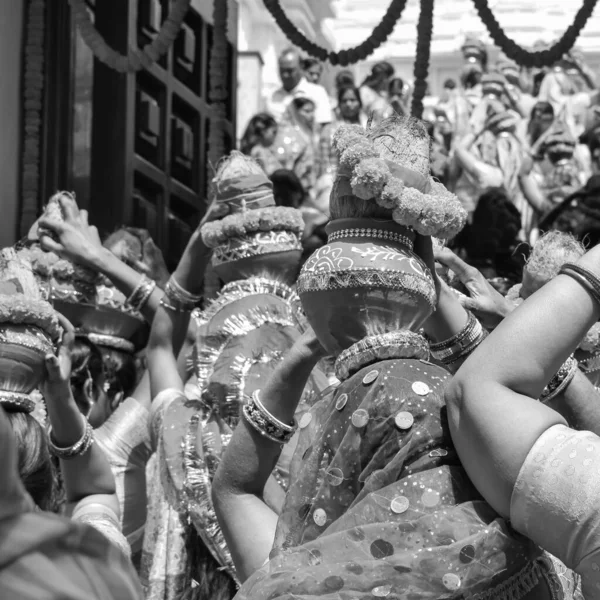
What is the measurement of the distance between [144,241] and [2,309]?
1.68 m

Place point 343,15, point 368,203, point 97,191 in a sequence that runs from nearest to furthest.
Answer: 1. point 368,203
2. point 97,191
3. point 343,15

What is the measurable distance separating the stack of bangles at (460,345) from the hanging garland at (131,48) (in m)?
4.12

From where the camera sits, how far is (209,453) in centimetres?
316

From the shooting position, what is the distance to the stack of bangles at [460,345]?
7.83ft

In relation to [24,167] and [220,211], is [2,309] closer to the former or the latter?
[220,211]

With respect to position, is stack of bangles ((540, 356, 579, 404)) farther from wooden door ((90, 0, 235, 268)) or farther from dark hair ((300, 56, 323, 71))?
dark hair ((300, 56, 323, 71))

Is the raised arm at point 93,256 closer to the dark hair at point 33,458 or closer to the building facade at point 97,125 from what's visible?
the dark hair at point 33,458

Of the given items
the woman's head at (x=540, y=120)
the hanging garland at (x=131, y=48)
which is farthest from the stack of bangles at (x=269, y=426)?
the woman's head at (x=540, y=120)

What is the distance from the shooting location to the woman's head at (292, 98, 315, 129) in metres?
9.65

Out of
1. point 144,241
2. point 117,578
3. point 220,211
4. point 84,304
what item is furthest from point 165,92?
point 117,578

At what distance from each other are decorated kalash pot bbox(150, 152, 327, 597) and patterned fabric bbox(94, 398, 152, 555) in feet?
1.58

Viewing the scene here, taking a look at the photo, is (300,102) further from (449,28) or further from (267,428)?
(449,28)

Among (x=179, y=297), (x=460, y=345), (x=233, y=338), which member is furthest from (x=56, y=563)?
(x=179, y=297)

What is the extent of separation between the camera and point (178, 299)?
3.49m
